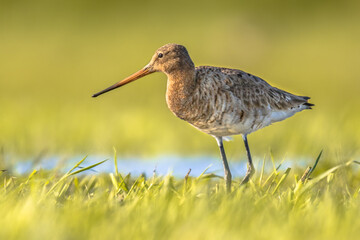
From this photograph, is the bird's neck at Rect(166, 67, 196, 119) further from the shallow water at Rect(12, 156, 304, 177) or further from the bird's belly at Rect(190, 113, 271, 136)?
the shallow water at Rect(12, 156, 304, 177)

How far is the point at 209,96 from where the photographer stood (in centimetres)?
495

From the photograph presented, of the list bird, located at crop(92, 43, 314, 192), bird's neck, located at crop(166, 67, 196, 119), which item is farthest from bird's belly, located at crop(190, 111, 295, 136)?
bird's neck, located at crop(166, 67, 196, 119)

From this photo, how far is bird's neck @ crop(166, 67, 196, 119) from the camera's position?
4.95 m

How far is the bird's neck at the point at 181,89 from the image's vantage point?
4.95 metres

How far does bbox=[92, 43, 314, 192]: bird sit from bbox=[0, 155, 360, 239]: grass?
1.04 meters

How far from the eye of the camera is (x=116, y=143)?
754 centimetres

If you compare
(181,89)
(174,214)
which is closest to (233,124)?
(181,89)

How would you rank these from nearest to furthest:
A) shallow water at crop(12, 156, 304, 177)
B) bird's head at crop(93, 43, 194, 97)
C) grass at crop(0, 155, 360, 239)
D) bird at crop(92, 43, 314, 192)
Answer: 1. grass at crop(0, 155, 360, 239)
2. bird at crop(92, 43, 314, 192)
3. bird's head at crop(93, 43, 194, 97)
4. shallow water at crop(12, 156, 304, 177)

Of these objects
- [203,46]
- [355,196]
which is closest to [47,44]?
[203,46]

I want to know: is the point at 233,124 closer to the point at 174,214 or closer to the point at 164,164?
the point at 164,164

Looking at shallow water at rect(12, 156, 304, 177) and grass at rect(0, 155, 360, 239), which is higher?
grass at rect(0, 155, 360, 239)

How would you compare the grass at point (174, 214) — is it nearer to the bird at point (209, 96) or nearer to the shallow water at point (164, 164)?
the bird at point (209, 96)

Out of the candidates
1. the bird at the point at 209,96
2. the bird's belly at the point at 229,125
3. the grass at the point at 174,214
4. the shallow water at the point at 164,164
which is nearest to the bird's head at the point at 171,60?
the bird at the point at 209,96

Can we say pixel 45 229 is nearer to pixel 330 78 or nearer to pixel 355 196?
pixel 355 196
